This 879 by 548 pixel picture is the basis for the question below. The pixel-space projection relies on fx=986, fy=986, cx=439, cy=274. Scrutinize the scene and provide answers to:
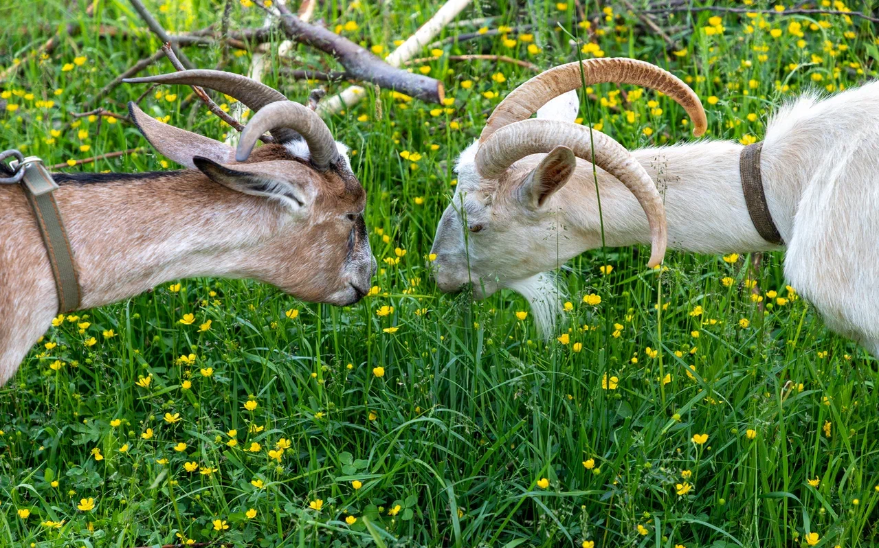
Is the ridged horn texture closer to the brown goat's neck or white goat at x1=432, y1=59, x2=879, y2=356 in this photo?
white goat at x1=432, y1=59, x2=879, y2=356

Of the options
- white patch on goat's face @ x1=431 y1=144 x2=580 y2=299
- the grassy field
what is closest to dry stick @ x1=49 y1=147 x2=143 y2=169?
the grassy field

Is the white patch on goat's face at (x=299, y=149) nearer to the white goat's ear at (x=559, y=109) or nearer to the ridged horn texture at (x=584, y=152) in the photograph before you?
the ridged horn texture at (x=584, y=152)

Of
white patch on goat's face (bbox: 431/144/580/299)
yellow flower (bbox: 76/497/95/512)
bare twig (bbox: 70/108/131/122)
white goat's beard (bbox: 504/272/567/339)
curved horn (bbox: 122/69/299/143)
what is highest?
curved horn (bbox: 122/69/299/143)

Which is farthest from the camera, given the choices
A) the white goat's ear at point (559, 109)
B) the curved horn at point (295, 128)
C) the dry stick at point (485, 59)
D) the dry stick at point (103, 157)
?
the dry stick at point (485, 59)

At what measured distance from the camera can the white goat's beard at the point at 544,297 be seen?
156 inches

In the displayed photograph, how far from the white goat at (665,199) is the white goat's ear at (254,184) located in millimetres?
721

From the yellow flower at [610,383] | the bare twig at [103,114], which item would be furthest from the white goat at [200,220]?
the bare twig at [103,114]

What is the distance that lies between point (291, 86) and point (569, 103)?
1694 millimetres

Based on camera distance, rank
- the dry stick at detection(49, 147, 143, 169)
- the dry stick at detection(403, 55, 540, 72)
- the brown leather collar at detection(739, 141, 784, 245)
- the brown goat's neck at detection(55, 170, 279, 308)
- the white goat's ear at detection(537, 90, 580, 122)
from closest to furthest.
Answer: the brown goat's neck at detection(55, 170, 279, 308) < the brown leather collar at detection(739, 141, 784, 245) < the white goat's ear at detection(537, 90, 580, 122) < the dry stick at detection(49, 147, 143, 169) < the dry stick at detection(403, 55, 540, 72)

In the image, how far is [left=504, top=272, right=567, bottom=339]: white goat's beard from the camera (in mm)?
3969

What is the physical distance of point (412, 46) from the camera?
5609mm

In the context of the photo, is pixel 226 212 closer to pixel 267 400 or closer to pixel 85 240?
pixel 85 240

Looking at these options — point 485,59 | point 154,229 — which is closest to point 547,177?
point 154,229

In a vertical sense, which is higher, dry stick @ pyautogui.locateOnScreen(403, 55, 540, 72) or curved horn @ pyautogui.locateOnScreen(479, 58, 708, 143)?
curved horn @ pyautogui.locateOnScreen(479, 58, 708, 143)
